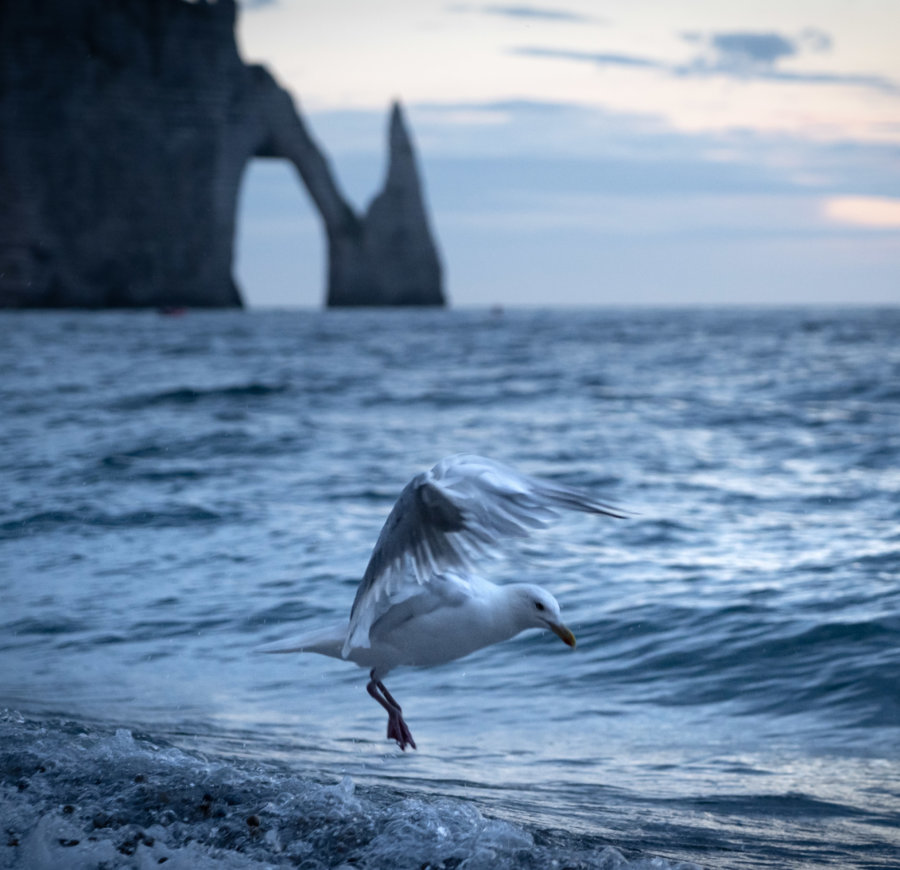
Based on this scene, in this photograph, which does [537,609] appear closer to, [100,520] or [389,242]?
[100,520]

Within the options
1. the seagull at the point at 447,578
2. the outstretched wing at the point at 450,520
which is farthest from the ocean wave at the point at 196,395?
the outstretched wing at the point at 450,520

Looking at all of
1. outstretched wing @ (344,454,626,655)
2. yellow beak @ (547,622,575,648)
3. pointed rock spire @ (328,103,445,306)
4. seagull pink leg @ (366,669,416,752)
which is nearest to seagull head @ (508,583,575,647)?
yellow beak @ (547,622,575,648)

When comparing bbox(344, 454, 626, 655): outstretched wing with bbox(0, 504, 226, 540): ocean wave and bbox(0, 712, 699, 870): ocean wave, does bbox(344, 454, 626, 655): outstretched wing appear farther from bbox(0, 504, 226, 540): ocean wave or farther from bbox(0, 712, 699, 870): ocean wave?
bbox(0, 504, 226, 540): ocean wave

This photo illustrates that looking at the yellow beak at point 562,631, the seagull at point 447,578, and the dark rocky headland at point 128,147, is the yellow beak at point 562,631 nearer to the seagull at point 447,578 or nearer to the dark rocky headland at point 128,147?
the seagull at point 447,578

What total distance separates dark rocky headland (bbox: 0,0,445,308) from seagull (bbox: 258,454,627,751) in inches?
2868

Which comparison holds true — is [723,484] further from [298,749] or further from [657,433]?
[298,749]

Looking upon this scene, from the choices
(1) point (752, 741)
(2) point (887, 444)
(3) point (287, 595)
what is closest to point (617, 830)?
(1) point (752, 741)

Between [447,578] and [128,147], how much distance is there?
7738 centimetres

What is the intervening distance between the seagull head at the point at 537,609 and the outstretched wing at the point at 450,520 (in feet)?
0.58

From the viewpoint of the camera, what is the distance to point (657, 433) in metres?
14.5

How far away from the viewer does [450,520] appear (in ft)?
11.9

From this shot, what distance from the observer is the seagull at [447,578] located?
3.54 metres

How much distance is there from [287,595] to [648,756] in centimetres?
285

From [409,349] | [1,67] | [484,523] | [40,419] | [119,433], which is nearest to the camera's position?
[484,523]
